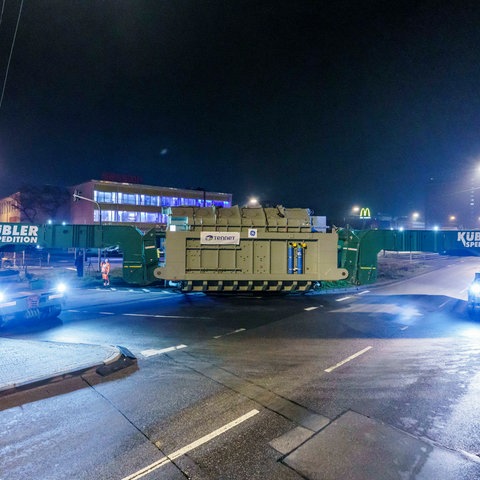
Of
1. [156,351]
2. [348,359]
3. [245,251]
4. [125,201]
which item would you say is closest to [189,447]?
[156,351]

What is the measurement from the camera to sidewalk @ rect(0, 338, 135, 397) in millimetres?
5945

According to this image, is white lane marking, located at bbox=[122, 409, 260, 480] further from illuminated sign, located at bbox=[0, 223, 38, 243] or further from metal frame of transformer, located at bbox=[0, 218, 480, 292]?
illuminated sign, located at bbox=[0, 223, 38, 243]

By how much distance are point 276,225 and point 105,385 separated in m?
7.21

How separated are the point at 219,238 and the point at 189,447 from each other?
745cm

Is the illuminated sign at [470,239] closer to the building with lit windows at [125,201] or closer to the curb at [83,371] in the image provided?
the curb at [83,371]

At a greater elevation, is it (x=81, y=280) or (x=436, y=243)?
(x=436, y=243)

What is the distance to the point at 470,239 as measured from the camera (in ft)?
38.5

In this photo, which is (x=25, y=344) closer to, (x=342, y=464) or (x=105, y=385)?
(x=105, y=385)

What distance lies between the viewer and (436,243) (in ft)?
39.6

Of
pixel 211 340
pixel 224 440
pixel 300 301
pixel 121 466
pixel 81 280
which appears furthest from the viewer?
pixel 81 280

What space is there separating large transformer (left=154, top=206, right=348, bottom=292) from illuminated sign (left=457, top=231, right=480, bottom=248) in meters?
4.38

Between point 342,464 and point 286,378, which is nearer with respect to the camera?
point 342,464

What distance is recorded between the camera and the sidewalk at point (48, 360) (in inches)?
234

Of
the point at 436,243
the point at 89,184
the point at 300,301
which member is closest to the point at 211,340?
the point at 300,301
